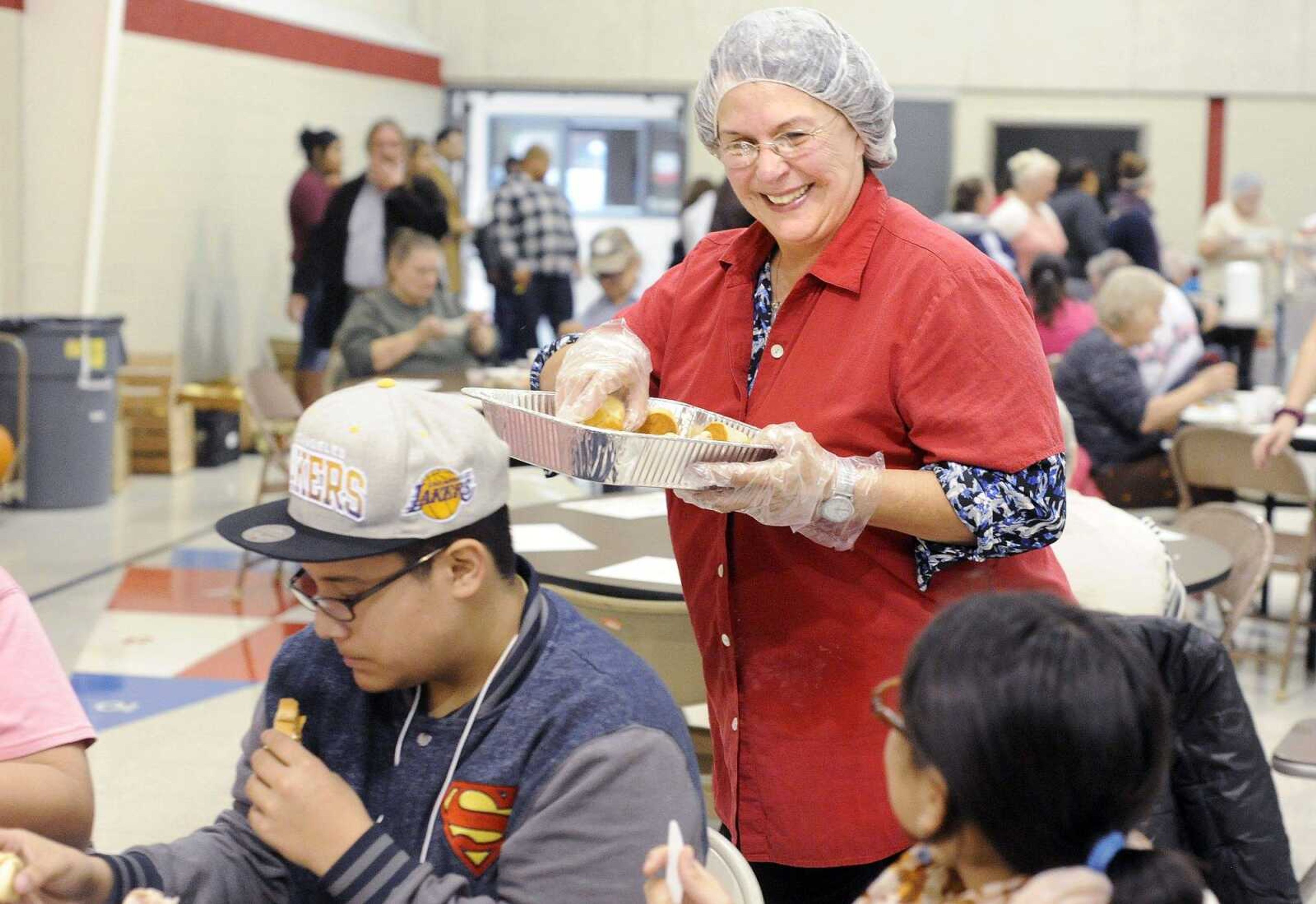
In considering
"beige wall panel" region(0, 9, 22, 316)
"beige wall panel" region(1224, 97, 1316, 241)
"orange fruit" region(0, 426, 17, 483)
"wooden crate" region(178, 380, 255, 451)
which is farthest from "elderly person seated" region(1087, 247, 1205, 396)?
"beige wall panel" region(1224, 97, 1316, 241)

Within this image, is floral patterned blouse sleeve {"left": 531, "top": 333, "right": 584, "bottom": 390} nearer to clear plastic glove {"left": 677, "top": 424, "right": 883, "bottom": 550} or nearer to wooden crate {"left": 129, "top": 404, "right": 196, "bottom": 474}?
clear plastic glove {"left": 677, "top": 424, "right": 883, "bottom": 550}

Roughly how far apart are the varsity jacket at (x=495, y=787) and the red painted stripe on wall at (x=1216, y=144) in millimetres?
13373

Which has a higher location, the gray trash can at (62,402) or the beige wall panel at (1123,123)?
the beige wall panel at (1123,123)

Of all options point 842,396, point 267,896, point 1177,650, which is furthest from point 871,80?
point 267,896

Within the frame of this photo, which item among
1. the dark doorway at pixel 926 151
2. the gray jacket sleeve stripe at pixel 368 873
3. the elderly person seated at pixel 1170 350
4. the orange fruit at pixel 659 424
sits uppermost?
the dark doorway at pixel 926 151

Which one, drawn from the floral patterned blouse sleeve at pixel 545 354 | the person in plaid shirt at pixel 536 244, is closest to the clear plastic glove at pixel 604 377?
the floral patterned blouse sleeve at pixel 545 354

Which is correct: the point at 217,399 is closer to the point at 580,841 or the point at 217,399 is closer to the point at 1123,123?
the point at 580,841

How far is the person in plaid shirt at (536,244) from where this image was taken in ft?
32.7

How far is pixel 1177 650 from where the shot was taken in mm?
2035

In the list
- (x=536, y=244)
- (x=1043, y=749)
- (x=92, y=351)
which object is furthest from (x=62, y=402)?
(x=1043, y=749)

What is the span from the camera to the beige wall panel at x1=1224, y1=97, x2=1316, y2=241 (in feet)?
44.9

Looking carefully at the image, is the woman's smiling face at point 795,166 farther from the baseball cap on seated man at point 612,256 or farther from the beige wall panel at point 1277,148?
the beige wall panel at point 1277,148

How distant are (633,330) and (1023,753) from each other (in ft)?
3.64

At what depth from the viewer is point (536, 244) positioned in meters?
9.97
